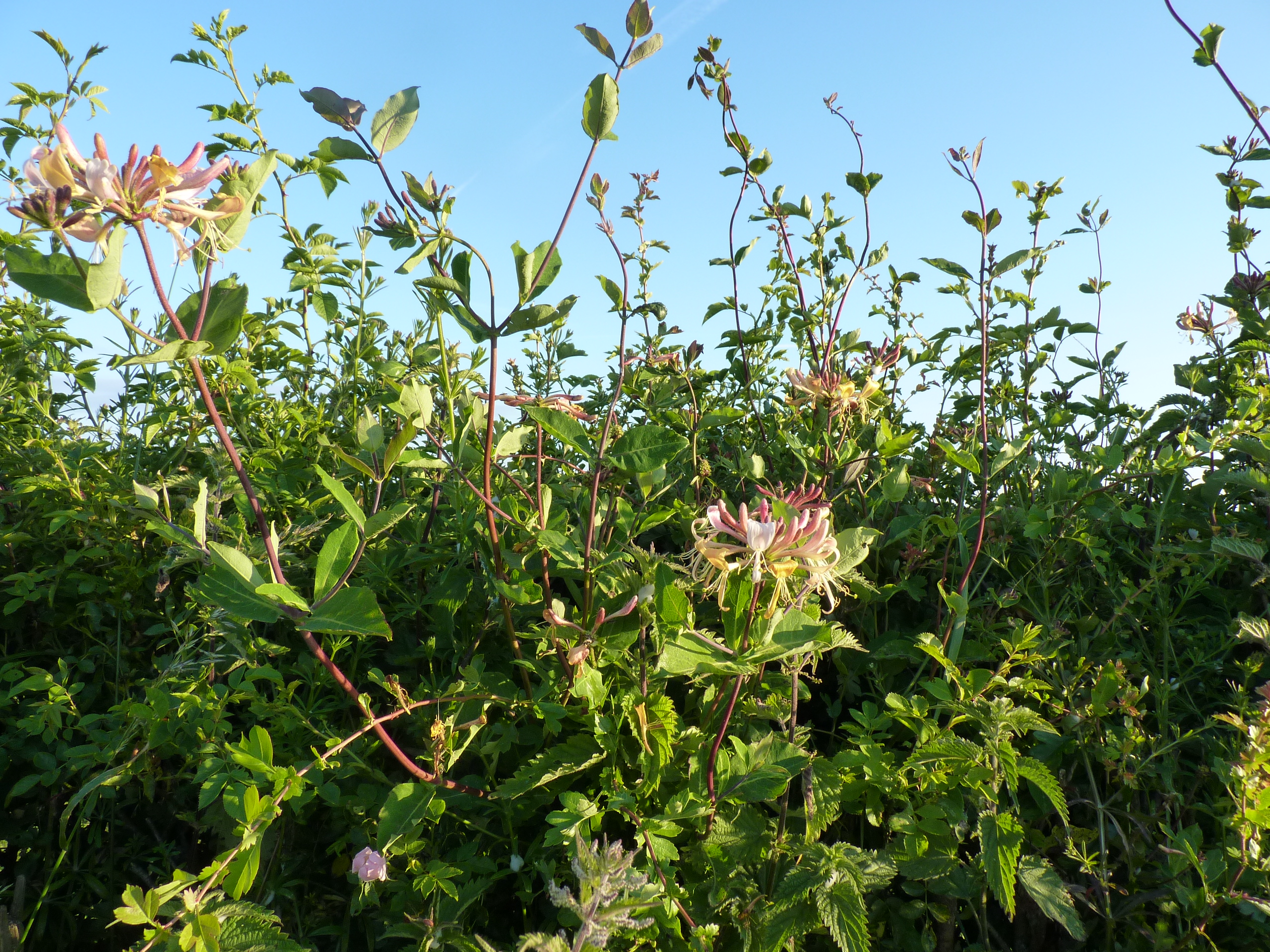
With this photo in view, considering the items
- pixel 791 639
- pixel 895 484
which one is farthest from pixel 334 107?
pixel 895 484

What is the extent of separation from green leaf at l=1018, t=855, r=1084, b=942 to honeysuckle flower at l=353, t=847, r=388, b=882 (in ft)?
3.64

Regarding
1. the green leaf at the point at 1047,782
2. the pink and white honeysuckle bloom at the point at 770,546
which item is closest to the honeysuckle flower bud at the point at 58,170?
the pink and white honeysuckle bloom at the point at 770,546

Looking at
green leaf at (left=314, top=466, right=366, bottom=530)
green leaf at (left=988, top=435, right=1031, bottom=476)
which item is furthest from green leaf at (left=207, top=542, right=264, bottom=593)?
green leaf at (left=988, top=435, right=1031, bottom=476)

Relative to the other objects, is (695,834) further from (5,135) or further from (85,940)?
(5,135)

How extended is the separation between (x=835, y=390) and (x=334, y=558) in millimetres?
1122

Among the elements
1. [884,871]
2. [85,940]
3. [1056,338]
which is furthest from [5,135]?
[1056,338]

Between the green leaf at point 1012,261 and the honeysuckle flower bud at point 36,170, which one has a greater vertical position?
the green leaf at point 1012,261

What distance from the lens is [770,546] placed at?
3.99 feet

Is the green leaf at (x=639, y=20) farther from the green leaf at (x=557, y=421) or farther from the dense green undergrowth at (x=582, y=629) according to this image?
the green leaf at (x=557, y=421)

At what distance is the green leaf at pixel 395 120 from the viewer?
1.21 m

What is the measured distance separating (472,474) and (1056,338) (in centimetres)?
208

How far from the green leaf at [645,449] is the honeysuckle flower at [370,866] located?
2.48 feet

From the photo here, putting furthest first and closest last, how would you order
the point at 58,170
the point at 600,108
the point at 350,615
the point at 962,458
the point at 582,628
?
the point at 962,458, the point at 582,628, the point at 600,108, the point at 350,615, the point at 58,170

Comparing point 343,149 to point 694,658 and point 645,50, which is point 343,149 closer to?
point 645,50
